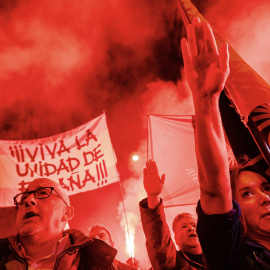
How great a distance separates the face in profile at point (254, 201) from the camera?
167 cm

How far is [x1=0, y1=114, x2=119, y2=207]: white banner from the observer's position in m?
5.06

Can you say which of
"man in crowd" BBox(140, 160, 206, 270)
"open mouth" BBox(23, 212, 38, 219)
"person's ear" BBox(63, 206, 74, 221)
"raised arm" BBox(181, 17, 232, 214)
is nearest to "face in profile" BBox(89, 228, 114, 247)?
"person's ear" BBox(63, 206, 74, 221)

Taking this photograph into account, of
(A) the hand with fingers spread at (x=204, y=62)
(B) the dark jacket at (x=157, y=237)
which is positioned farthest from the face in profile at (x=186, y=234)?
(A) the hand with fingers spread at (x=204, y=62)

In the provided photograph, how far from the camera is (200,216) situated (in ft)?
4.29

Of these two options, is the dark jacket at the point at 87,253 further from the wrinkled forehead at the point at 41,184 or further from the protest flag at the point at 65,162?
the protest flag at the point at 65,162

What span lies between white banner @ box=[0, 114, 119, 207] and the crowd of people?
87.1 inches

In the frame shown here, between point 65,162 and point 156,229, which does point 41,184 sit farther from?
point 65,162

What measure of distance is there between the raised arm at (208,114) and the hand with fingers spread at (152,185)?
126cm

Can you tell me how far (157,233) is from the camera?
2514 mm

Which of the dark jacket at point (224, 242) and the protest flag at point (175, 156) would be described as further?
the protest flag at point (175, 156)

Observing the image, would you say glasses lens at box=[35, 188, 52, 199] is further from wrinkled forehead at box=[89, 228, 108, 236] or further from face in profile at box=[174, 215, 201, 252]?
wrinkled forehead at box=[89, 228, 108, 236]

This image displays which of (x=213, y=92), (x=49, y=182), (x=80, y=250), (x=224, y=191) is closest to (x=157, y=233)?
(x=80, y=250)

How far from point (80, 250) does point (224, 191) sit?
1594mm

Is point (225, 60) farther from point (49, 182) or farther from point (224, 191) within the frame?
point (49, 182)
